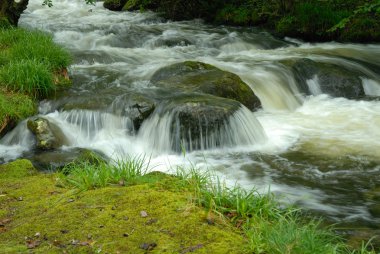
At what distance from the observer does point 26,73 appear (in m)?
8.78

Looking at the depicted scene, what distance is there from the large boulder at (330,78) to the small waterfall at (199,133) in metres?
3.70

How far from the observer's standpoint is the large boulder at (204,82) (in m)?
9.24

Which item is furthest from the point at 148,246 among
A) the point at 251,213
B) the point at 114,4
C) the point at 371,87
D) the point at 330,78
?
the point at 114,4

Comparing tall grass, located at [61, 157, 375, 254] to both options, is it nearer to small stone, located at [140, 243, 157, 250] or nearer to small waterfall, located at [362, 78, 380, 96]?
small stone, located at [140, 243, 157, 250]


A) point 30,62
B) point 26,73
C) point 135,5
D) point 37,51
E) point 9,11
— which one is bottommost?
point 26,73

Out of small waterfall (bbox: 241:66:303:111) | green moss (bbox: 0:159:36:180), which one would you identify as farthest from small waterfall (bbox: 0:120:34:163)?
small waterfall (bbox: 241:66:303:111)

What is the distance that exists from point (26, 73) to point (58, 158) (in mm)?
2793

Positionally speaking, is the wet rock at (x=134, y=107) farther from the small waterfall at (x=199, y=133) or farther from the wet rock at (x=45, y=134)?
the wet rock at (x=45, y=134)

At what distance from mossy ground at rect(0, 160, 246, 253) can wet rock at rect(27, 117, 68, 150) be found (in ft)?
10.1

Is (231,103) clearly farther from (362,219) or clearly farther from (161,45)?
(161,45)

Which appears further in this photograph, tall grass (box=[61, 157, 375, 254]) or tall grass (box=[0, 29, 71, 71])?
tall grass (box=[0, 29, 71, 71])

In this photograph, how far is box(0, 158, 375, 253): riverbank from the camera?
3.00 m

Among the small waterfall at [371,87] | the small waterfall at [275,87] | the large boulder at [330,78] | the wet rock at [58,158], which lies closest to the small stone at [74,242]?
the wet rock at [58,158]

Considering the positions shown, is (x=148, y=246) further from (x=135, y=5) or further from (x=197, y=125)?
(x=135, y=5)
